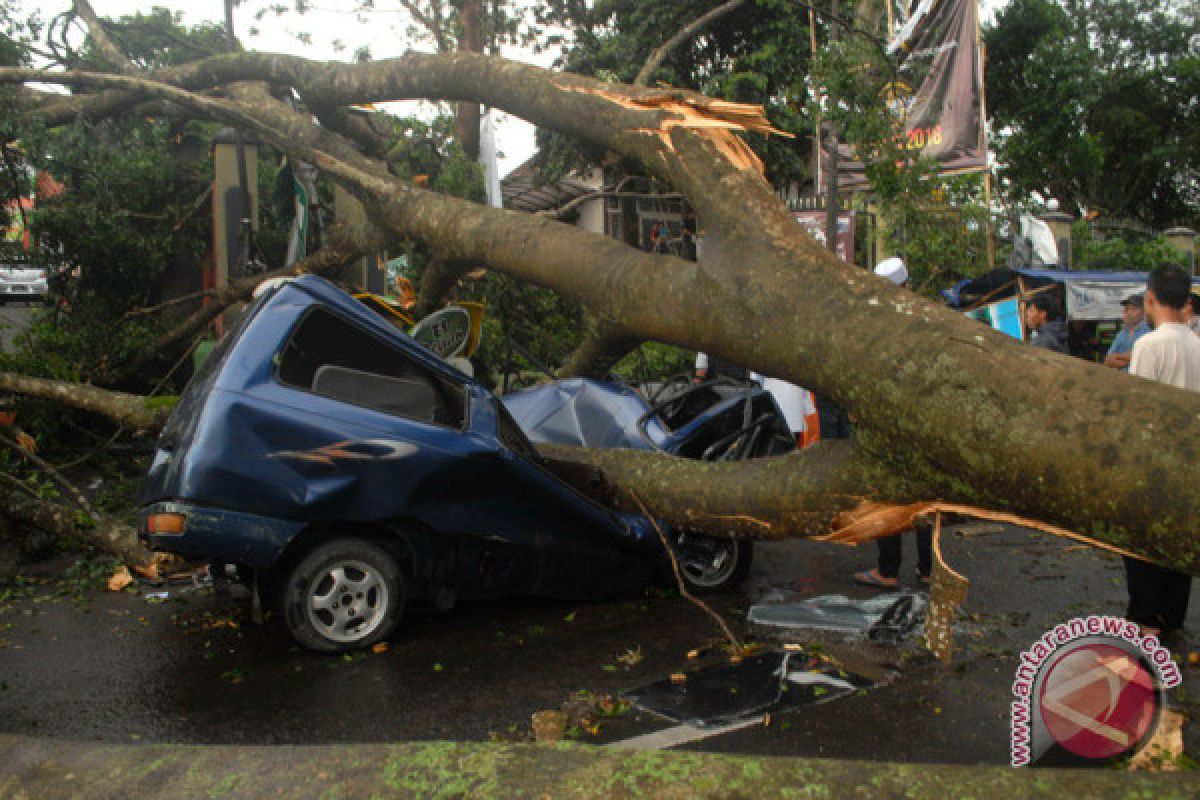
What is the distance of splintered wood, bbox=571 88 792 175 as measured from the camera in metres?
4.16

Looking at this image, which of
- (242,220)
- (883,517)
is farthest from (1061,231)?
(883,517)

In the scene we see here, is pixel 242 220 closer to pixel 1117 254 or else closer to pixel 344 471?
pixel 344 471

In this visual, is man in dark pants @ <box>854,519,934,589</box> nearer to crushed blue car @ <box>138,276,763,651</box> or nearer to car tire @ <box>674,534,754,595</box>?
car tire @ <box>674,534,754,595</box>

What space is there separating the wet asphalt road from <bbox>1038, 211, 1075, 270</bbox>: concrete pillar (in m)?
14.7

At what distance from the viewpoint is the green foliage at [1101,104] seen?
28.4m

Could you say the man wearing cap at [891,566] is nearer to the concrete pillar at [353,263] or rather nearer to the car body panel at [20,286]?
the concrete pillar at [353,263]

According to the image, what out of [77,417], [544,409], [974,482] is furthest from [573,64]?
[974,482]

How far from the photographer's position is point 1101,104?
33.0m

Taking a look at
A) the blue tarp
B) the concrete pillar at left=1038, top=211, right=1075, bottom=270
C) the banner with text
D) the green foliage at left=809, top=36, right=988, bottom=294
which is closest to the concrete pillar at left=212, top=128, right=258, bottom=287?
the green foliage at left=809, top=36, right=988, bottom=294

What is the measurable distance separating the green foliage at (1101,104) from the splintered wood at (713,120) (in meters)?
28.3

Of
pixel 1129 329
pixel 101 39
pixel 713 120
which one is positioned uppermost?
pixel 101 39

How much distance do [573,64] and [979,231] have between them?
10.9 meters

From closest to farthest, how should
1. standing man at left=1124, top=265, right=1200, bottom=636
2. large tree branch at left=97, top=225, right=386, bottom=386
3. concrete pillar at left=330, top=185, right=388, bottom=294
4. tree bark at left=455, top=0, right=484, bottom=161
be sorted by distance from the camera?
1. standing man at left=1124, top=265, right=1200, bottom=636
2. large tree branch at left=97, top=225, right=386, bottom=386
3. concrete pillar at left=330, top=185, right=388, bottom=294
4. tree bark at left=455, top=0, right=484, bottom=161
